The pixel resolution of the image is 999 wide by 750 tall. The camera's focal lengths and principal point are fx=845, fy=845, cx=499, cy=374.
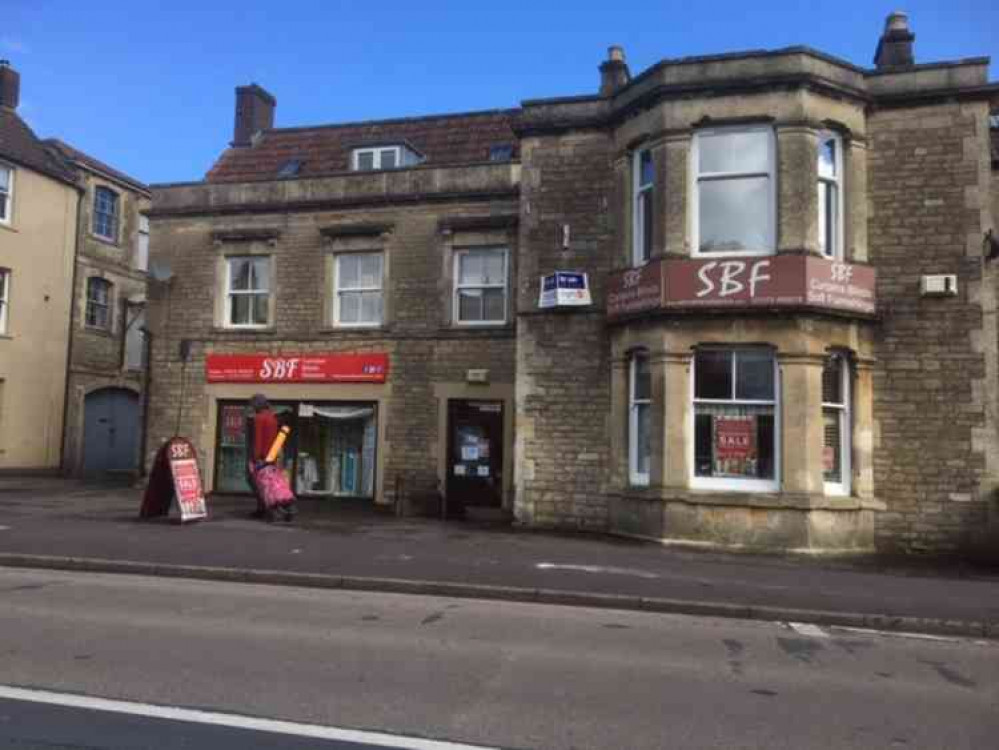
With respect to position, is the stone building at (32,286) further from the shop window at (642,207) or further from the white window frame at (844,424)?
the white window frame at (844,424)

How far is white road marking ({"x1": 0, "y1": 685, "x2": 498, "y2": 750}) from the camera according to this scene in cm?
443

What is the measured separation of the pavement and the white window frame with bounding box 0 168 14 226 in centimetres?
1176

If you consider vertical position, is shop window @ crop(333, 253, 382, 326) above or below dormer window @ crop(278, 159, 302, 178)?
below

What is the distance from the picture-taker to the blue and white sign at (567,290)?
565 inches

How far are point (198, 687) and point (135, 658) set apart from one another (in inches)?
37.3

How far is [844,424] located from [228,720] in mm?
11036

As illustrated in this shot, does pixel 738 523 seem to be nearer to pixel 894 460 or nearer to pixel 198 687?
pixel 894 460

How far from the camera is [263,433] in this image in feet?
47.1

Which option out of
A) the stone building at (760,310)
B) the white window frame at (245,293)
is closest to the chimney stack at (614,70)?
the stone building at (760,310)

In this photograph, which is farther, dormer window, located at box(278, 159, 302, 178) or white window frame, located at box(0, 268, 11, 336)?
white window frame, located at box(0, 268, 11, 336)

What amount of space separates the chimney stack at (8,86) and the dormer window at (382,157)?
39.3 ft

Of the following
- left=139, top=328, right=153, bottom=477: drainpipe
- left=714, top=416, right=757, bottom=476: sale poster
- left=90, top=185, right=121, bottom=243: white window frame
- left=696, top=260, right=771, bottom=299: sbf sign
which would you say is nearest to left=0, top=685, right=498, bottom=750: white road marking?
left=714, top=416, right=757, bottom=476: sale poster

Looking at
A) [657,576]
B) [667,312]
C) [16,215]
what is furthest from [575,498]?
[16,215]

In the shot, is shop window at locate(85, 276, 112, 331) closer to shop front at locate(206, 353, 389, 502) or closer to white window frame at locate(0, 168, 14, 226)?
white window frame at locate(0, 168, 14, 226)
